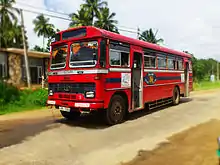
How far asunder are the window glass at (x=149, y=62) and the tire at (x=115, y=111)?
2.13 metres

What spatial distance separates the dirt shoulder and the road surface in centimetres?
27

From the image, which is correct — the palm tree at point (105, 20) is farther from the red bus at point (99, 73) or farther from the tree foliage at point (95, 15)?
the red bus at point (99, 73)

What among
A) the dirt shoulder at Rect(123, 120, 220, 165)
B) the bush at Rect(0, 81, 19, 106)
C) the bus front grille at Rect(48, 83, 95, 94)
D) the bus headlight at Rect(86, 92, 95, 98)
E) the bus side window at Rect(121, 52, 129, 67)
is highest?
the bus side window at Rect(121, 52, 129, 67)

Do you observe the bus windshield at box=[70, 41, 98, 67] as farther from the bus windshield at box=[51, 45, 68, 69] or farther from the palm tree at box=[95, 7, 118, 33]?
the palm tree at box=[95, 7, 118, 33]

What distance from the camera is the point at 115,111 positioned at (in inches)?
323

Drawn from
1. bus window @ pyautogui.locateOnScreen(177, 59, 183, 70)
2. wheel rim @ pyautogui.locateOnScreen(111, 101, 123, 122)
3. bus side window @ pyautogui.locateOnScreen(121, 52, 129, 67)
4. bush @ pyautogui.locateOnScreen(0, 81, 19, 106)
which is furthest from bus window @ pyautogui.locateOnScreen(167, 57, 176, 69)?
bush @ pyautogui.locateOnScreen(0, 81, 19, 106)

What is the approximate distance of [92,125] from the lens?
827 centimetres

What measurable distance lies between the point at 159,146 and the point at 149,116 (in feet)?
13.4

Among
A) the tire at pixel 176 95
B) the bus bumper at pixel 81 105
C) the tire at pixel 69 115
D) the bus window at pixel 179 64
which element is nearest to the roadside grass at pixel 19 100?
the tire at pixel 69 115

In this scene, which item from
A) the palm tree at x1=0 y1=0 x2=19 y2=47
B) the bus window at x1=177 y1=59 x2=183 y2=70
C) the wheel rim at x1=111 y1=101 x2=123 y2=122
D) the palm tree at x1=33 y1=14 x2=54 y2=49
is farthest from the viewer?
the palm tree at x1=33 y1=14 x2=54 y2=49

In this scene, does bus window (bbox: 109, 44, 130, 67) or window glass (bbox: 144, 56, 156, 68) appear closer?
bus window (bbox: 109, 44, 130, 67)

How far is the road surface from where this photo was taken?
5.14 m

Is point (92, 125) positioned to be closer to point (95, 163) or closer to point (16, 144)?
point (16, 144)

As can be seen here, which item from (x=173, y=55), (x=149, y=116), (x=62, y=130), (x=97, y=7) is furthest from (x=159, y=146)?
(x=97, y=7)
